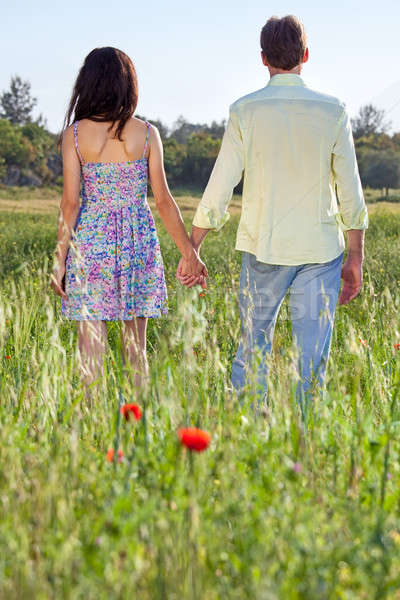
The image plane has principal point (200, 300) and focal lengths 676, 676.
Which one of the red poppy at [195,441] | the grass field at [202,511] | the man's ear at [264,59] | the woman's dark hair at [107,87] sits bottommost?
the grass field at [202,511]

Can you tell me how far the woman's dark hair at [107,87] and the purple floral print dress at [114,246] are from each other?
18 cm

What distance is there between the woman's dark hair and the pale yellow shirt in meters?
0.51

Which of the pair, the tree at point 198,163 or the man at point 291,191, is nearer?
the man at point 291,191

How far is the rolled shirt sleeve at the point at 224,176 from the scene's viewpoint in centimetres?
319

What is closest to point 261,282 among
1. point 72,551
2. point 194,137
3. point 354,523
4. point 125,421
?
point 125,421

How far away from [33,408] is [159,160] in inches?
58.1

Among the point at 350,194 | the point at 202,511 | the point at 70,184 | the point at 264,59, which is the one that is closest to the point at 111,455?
the point at 202,511

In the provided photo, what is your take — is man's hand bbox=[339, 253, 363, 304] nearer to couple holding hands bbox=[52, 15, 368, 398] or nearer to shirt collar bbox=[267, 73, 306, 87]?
couple holding hands bbox=[52, 15, 368, 398]

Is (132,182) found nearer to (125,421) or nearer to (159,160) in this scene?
(159,160)

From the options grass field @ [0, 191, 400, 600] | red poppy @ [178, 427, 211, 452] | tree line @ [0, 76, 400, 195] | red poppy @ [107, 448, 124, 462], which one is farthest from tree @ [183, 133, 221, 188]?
red poppy @ [178, 427, 211, 452]

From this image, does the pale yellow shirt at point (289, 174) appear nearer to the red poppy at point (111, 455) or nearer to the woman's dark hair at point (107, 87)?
the woman's dark hair at point (107, 87)

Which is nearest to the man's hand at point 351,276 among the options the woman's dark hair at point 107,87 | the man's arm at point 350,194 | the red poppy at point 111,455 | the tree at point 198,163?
the man's arm at point 350,194

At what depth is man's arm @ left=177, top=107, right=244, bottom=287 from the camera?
3.20m

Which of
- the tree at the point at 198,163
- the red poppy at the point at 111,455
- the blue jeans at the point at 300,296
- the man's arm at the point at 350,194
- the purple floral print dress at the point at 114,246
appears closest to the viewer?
the red poppy at the point at 111,455
